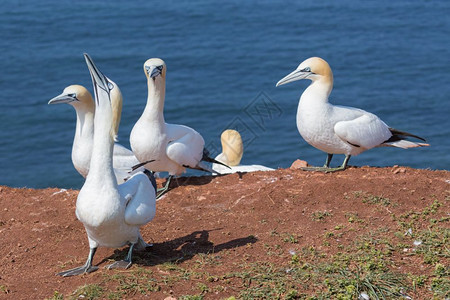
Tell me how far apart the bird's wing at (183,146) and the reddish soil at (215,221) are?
0.95ft

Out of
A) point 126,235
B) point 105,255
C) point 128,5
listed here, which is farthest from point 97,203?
point 128,5

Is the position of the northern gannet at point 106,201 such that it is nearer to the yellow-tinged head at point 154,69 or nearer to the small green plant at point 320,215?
the small green plant at point 320,215

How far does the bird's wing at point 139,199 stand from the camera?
642cm

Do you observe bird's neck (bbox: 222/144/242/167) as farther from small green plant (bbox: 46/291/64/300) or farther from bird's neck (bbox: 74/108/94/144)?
small green plant (bbox: 46/291/64/300)

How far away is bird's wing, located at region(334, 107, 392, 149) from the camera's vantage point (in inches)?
351

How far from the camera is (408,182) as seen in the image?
809cm

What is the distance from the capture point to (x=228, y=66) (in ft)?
61.8

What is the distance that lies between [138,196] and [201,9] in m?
16.2

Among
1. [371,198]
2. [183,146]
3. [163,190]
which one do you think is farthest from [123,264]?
[183,146]

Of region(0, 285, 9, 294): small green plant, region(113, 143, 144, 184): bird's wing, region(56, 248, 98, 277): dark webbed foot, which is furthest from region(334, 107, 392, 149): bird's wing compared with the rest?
region(0, 285, 9, 294): small green plant

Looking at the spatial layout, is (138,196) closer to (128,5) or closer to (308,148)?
(308,148)

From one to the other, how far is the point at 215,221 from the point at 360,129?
239cm

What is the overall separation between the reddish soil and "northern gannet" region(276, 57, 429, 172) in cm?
35

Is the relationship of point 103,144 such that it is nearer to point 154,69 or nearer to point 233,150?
point 154,69
